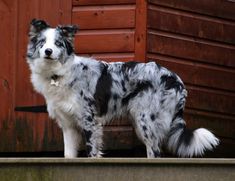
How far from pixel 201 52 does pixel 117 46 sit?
0.93m

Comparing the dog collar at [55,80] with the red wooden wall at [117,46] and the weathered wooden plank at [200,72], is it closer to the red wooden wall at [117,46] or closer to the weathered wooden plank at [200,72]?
the red wooden wall at [117,46]

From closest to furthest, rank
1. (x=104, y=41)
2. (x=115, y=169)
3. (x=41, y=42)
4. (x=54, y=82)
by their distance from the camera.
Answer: (x=115, y=169) → (x=41, y=42) → (x=54, y=82) → (x=104, y=41)

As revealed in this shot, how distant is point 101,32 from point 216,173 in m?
2.41

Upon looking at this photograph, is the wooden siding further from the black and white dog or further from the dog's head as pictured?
the dog's head

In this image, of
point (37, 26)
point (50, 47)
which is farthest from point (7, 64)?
point (50, 47)

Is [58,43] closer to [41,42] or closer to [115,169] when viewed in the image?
[41,42]

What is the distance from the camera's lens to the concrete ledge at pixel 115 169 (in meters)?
5.14

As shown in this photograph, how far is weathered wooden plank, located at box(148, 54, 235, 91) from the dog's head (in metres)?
1.08

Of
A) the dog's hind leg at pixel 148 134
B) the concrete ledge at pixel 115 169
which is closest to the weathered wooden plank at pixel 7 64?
the dog's hind leg at pixel 148 134

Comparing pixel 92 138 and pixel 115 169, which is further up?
pixel 92 138

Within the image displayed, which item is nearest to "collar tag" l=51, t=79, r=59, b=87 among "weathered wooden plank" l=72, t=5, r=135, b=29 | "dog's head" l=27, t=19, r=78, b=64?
"dog's head" l=27, t=19, r=78, b=64

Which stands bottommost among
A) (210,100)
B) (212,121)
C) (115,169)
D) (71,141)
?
(115,169)

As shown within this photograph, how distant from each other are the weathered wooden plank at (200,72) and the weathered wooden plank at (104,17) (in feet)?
1.37

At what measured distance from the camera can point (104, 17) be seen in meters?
7.11
